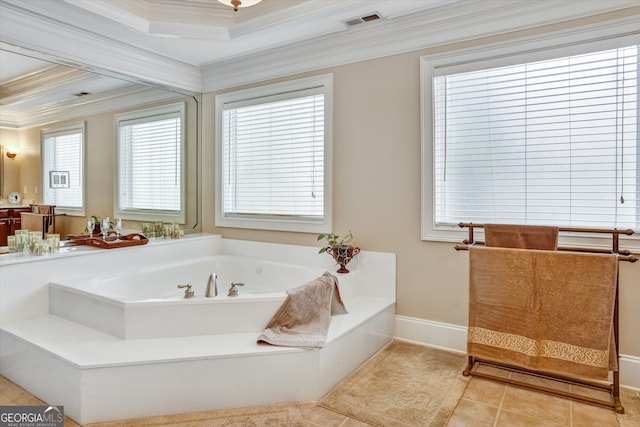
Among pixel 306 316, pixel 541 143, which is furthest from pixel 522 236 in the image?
pixel 306 316

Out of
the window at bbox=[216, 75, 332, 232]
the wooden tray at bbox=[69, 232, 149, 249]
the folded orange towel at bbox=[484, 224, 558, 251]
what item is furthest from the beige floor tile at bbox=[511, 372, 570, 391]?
the wooden tray at bbox=[69, 232, 149, 249]

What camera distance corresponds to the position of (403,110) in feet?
9.61

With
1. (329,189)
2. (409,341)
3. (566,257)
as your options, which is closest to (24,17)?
(329,189)

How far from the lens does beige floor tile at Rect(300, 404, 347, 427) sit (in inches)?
73.7

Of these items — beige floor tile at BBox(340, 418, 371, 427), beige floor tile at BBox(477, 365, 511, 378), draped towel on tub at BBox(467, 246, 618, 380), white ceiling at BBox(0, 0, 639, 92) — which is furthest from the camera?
white ceiling at BBox(0, 0, 639, 92)

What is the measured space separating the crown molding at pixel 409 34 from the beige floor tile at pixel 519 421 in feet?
7.40

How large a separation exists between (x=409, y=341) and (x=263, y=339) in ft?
4.29

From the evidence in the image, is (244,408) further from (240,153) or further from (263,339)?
(240,153)

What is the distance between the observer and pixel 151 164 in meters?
3.72

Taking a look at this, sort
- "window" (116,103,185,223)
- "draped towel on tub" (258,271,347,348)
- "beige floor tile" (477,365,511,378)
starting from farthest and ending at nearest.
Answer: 1. "window" (116,103,185,223)
2. "beige floor tile" (477,365,511,378)
3. "draped towel on tub" (258,271,347,348)

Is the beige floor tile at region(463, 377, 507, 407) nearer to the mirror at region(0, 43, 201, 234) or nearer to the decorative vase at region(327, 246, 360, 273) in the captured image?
the decorative vase at region(327, 246, 360, 273)

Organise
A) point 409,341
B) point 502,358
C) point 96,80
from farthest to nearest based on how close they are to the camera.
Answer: point 96,80, point 409,341, point 502,358

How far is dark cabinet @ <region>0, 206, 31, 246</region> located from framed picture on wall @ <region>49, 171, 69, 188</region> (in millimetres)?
287

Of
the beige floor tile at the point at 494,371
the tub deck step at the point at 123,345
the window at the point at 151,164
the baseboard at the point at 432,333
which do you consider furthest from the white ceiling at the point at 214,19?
the beige floor tile at the point at 494,371
